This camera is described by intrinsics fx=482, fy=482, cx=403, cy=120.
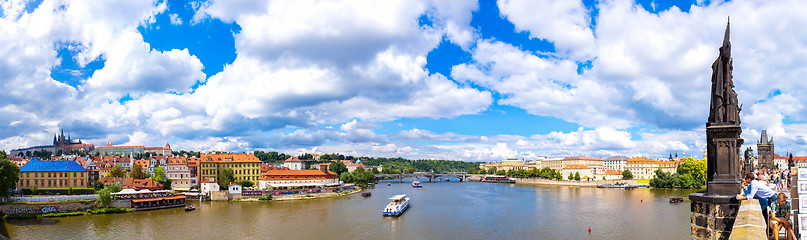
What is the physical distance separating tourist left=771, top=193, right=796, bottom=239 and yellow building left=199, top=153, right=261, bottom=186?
76.7m

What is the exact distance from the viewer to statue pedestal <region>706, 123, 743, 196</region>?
1008 cm

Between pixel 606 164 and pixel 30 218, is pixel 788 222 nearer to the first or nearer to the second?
pixel 30 218

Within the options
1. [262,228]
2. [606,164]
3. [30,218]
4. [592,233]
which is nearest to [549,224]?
[592,233]

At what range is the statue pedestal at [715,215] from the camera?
9.92 metres

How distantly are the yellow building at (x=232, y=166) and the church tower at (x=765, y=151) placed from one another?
9201 cm

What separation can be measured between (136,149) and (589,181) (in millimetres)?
166935

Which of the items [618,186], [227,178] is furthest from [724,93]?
[618,186]

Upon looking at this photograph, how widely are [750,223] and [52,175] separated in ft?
225

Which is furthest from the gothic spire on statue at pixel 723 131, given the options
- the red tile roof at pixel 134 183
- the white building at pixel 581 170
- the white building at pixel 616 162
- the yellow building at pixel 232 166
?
the white building at pixel 616 162

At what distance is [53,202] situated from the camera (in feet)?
156

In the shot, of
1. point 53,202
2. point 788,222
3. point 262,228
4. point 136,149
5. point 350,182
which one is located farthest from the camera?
point 136,149

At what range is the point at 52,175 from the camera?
57.3 metres

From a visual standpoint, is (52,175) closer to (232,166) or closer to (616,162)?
(232,166)

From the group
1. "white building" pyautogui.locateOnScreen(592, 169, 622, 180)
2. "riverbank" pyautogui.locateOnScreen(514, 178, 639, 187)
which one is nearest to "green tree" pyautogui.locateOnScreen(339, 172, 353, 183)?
"riverbank" pyautogui.locateOnScreen(514, 178, 639, 187)
